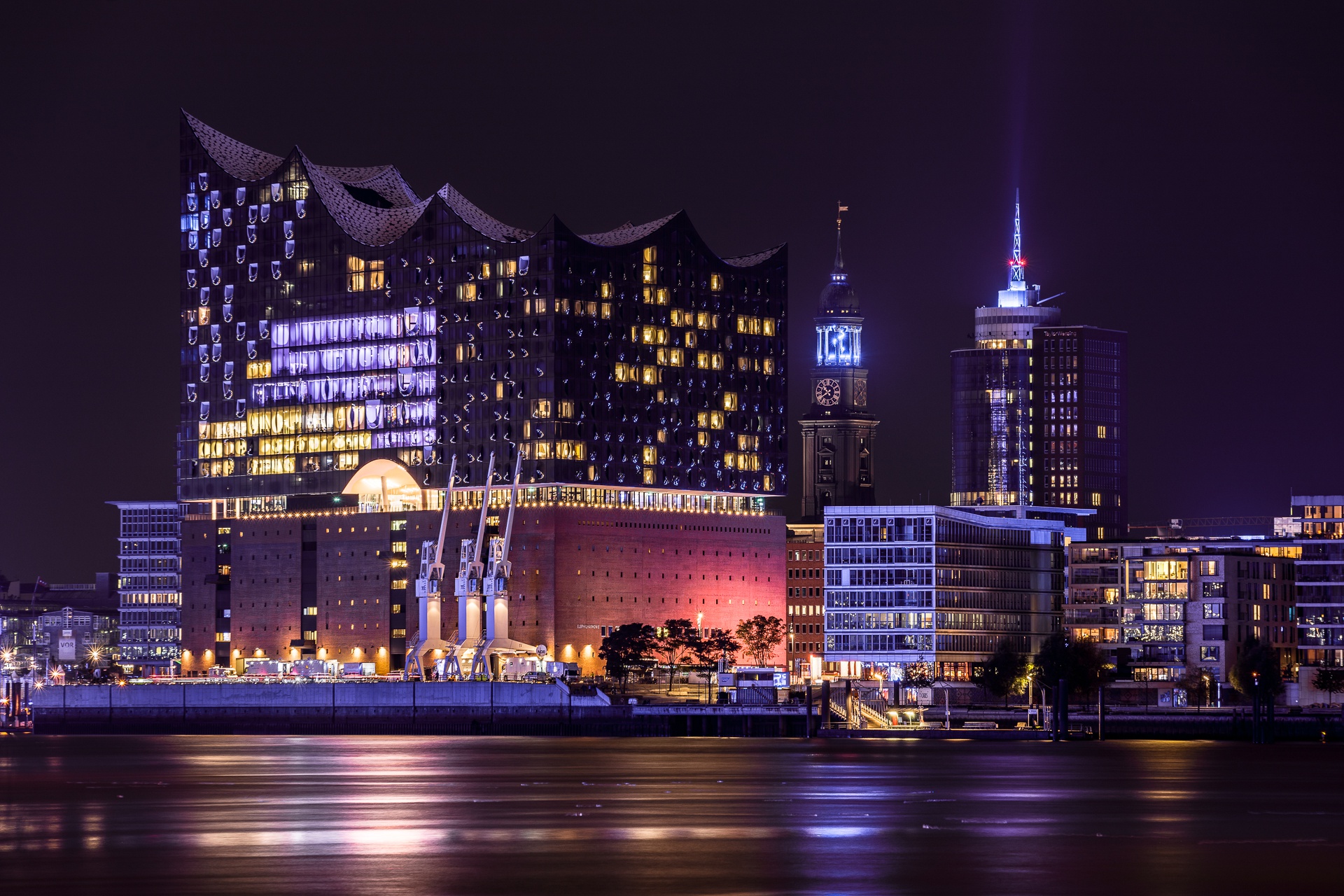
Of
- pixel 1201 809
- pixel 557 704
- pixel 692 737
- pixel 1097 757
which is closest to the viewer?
pixel 1201 809

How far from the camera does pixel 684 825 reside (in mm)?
82938

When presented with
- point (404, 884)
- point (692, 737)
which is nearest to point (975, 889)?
point (404, 884)

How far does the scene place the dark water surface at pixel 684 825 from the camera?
2596 inches

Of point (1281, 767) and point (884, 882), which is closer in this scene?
point (884, 882)

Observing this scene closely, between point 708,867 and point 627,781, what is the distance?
43.6m

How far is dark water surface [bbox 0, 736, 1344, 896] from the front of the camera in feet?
216

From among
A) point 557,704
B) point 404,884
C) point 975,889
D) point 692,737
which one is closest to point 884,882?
point 975,889

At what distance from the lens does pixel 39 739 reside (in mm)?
193500

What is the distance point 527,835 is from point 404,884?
1479 cm

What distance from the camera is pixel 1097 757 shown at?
136 meters

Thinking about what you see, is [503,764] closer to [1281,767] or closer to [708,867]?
[1281,767]

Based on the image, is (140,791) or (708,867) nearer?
(708,867)

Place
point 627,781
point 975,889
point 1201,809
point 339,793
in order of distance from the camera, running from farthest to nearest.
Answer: point 627,781, point 339,793, point 1201,809, point 975,889

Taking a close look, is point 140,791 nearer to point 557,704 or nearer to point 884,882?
point 884,882
